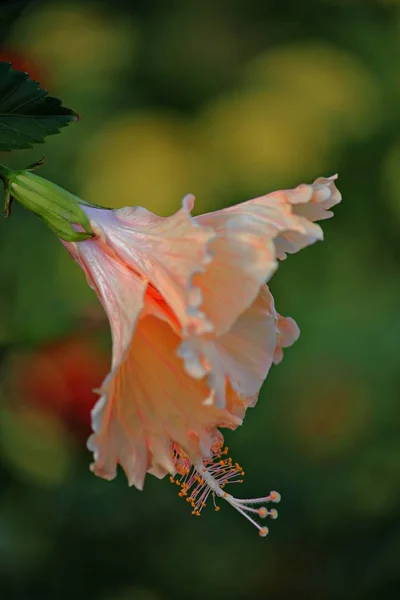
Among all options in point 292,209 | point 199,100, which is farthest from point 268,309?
point 199,100

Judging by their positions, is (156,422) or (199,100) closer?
(156,422)

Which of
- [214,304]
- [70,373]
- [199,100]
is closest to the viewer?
[214,304]

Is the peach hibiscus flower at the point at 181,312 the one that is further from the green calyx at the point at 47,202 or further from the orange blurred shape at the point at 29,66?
the orange blurred shape at the point at 29,66

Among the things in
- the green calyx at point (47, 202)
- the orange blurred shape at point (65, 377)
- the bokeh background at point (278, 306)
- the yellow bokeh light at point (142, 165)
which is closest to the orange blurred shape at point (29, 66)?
the bokeh background at point (278, 306)

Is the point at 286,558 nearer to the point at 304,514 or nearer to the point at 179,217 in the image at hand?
the point at 304,514

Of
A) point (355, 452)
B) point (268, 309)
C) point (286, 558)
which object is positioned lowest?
point (286, 558)

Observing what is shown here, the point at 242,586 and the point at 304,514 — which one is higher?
the point at 304,514

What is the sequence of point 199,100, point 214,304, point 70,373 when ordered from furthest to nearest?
1. point 199,100
2. point 70,373
3. point 214,304
